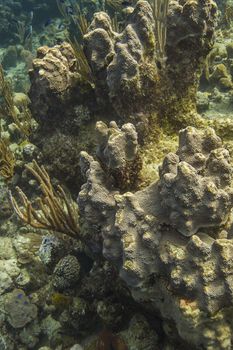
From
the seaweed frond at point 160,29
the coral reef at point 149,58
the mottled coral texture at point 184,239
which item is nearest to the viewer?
the mottled coral texture at point 184,239

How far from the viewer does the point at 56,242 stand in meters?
3.58

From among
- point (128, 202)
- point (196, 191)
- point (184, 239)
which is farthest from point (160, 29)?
point (184, 239)

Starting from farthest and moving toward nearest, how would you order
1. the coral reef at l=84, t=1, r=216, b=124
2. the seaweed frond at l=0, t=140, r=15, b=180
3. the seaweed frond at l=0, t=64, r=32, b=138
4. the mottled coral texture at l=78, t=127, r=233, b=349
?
the seaweed frond at l=0, t=64, r=32, b=138
the seaweed frond at l=0, t=140, r=15, b=180
the coral reef at l=84, t=1, r=216, b=124
the mottled coral texture at l=78, t=127, r=233, b=349

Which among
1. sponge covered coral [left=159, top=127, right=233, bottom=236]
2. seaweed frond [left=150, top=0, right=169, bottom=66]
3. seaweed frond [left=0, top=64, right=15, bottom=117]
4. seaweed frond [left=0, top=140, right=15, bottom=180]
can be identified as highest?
seaweed frond [left=150, top=0, right=169, bottom=66]

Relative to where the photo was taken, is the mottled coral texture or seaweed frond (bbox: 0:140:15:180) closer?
the mottled coral texture

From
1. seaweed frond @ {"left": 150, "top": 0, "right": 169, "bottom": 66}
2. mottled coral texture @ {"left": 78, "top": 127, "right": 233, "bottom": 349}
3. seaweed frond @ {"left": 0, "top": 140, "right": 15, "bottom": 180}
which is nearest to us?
mottled coral texture @ {"left": 78, "top": 127, "right": 233, "bottom": 349}

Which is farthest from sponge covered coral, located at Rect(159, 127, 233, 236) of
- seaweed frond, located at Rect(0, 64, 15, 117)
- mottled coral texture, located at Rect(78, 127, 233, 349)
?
seaweed frond, located at Rect(0, 64, 15, 117)

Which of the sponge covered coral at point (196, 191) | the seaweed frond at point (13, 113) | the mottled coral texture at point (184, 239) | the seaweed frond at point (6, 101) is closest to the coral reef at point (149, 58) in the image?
the mottled coral texture at point (184, 239)

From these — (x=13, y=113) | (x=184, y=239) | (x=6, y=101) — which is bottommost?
(x=13, y=113)

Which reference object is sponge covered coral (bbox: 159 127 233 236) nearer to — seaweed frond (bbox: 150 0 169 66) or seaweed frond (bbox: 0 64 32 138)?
seaweed frond (bbox: 150 0 169 66)

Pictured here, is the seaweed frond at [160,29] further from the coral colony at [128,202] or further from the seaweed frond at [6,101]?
the seaweed frond at [6,101]

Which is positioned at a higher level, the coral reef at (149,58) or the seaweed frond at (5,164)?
the coral reef at (149,58)

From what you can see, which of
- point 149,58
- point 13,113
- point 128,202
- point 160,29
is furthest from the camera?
point 13,113

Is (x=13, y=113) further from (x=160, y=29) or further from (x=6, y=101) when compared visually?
(x=160, y=29)
